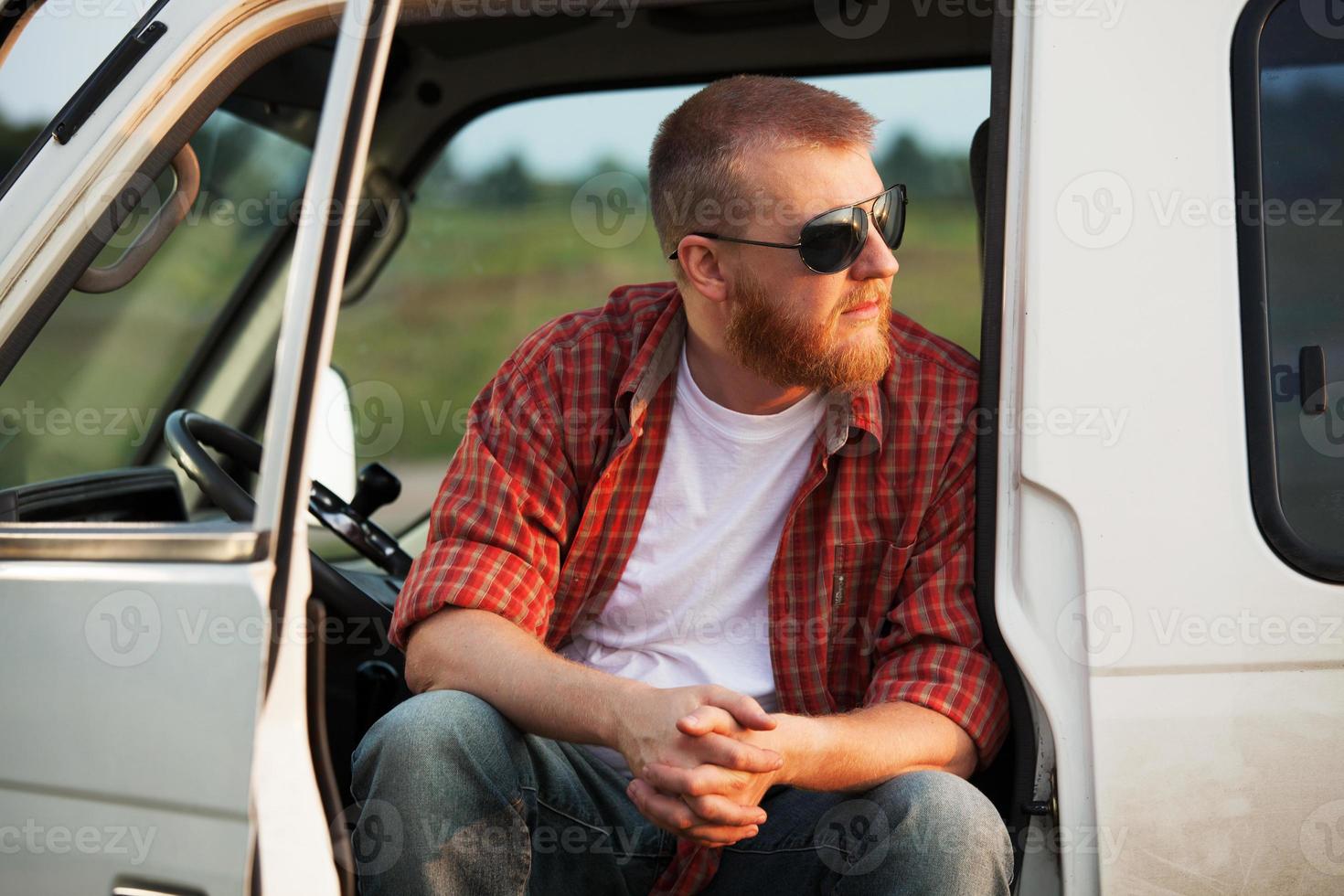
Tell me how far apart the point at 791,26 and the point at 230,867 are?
81.2 inches

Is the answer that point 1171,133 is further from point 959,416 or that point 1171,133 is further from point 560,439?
point 560,439

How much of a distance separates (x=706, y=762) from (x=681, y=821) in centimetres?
8

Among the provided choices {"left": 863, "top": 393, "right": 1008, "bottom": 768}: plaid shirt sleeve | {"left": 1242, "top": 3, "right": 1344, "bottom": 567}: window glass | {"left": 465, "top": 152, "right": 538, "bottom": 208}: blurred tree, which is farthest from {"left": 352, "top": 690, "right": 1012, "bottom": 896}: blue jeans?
{"left": 465, "top": 152, "right": 538, "bottom": 208}: blurred tree

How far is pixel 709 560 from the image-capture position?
6.39ft

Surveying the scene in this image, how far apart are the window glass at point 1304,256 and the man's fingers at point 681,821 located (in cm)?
76

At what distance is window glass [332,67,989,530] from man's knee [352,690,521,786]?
1.15 meters

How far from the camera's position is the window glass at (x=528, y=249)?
3.05m

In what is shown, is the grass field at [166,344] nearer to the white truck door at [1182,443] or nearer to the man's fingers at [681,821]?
the white truck door at [1182,443]

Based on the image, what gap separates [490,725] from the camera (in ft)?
5.42

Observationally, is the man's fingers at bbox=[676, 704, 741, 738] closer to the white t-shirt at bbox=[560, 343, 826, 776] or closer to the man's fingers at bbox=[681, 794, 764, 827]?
the man's fingers at bbox=[681, 794, 764, 827]

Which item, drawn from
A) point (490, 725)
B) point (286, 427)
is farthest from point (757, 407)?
point (286, 427)

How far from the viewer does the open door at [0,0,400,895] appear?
132cm

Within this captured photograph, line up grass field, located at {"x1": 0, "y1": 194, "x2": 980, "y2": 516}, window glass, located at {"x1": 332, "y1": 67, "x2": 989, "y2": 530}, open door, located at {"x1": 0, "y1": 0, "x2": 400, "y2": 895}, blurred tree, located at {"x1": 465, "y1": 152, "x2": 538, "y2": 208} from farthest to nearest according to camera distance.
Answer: blurred tree, located at {"x1": 465, "y1": 152, "x2": 538, "y2": 208}
window glass, located at {"x1": 332, "y1": 67, "x2": 989, "y2": 530}
grass field, located at {"x1": 0, "y1": 194, "x2": 980, "y2": 516}
open door, located at {"x1": 0, "y1": 0, "x2": 400, "y2": 895}

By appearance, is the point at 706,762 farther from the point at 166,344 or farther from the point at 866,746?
the point at 166,344
